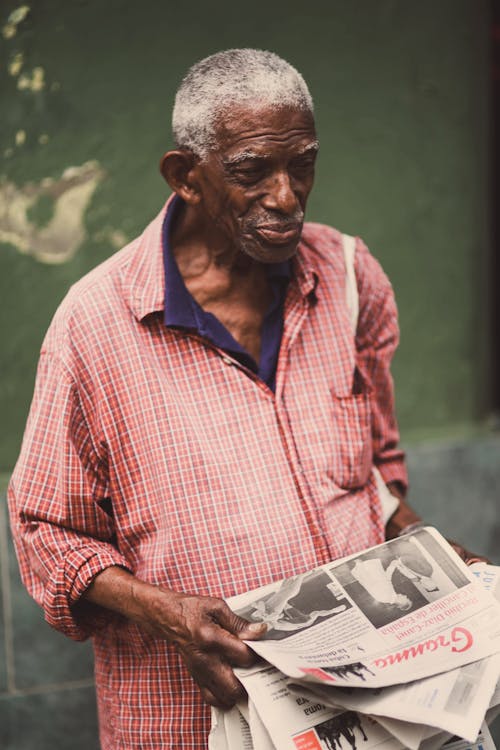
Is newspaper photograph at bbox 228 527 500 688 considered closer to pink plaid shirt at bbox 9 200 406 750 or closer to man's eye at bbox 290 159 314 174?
pink plaid shirt at bbox 9 200 406 750

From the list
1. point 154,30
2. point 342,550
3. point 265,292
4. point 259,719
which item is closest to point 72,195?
point 154,30

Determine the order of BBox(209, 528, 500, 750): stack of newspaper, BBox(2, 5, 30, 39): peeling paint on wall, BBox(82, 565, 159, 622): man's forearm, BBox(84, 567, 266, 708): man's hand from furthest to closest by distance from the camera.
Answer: BBox(2, 5, 30, 39): peeling paint on wall, BBox(82, 565, 159, 622): man's forearm, BBox(84, 567, 266, 708): man's hand, BBox(209, 528, 500, 750): stack of newspaper

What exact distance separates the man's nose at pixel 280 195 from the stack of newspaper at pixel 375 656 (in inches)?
29.5

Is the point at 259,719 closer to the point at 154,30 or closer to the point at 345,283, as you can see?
the point at 345,283

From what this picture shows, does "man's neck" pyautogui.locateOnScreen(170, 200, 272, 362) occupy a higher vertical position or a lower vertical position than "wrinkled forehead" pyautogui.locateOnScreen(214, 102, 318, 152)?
lower

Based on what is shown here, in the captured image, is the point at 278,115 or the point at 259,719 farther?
the point at 278,115

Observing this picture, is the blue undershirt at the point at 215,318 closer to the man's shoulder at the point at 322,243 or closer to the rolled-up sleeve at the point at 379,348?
the man's shoulder at the point at 322,243

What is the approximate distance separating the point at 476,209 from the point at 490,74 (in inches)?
21.6

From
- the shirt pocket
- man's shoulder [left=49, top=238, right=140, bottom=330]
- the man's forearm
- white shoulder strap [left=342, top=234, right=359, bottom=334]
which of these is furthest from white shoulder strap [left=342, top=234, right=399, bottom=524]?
the man's forearm

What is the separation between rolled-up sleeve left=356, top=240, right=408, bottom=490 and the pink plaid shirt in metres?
0.32

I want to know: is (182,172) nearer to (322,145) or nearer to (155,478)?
(155,478)

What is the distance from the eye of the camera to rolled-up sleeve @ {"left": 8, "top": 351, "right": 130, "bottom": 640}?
1.99m

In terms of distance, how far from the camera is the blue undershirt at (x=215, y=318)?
2115 mm

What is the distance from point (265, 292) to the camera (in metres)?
2.32
